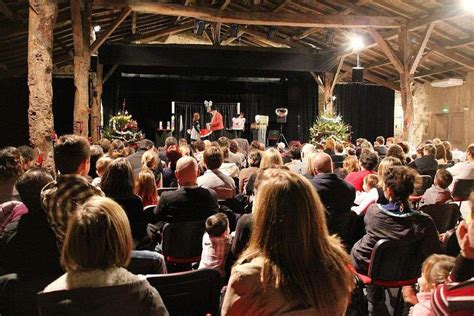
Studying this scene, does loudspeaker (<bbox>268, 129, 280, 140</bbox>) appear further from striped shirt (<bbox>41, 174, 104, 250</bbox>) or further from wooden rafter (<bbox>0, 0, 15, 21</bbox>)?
striped shirt (<bbox>41, 174, 104, 250</bbox>)

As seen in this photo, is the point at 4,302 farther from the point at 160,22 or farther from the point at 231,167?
the point at 160,22

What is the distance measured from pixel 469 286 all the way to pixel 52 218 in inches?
76.4

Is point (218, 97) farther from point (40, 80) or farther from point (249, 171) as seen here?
point (40, 80)

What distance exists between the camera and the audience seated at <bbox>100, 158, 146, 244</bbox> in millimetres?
3299

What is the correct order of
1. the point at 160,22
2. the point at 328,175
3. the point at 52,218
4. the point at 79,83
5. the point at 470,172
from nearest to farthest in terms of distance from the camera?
the point at 52,218, the point at 328,175, the point at 470,172, the point at 79,83, the point at 160,22

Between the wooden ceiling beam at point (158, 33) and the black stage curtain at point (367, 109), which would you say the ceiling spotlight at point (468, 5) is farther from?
the black stage curtain at point (367, 109)

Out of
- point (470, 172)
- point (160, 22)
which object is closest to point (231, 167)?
point (470, 172)

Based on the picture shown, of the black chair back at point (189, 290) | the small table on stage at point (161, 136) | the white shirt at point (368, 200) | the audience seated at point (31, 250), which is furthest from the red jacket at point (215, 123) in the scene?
the black chair back at point (189, 290)

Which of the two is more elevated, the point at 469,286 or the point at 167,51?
the point at 167,51

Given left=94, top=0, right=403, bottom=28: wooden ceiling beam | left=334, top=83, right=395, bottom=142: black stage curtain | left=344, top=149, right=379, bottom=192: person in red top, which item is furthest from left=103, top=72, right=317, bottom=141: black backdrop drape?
left=344, top=149, right=379, bottom=192: person in red top

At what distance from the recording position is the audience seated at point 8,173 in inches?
137

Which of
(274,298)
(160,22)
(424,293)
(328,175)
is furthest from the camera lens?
(160,22)

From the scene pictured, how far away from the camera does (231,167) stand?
19.4 ft

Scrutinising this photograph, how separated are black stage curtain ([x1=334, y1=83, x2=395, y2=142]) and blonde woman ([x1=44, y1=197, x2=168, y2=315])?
18505 millimetres
